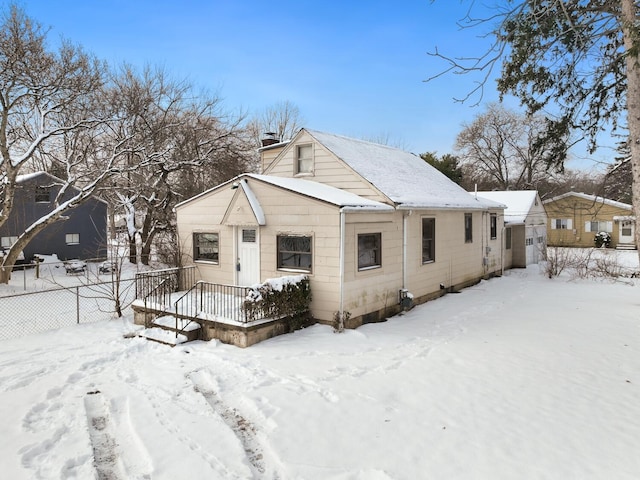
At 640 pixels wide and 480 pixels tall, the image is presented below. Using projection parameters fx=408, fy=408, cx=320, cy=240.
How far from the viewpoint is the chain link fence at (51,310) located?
1040cm

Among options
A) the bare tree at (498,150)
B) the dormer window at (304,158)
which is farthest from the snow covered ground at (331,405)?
the bare tree at (498,150)

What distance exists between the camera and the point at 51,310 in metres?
12.4

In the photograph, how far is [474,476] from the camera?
13.9ft

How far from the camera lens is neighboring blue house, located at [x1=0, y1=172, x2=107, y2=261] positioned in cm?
2239

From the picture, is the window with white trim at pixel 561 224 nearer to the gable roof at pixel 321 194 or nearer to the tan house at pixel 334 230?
the tan house at pixel 334 230

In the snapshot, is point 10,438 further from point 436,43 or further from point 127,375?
point 436,43

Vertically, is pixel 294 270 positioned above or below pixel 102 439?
above

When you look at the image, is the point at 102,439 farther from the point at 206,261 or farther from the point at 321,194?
the point at 206,261

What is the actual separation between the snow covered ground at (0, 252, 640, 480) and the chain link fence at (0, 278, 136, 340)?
3.50ft

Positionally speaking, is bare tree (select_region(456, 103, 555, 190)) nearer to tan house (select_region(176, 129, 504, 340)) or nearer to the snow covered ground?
tan house (select_region(176, 129, 504, 340))

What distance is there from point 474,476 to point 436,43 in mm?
6265

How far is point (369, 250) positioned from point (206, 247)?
5.03 m

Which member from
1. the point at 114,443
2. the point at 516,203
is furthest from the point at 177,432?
the point at 516,203

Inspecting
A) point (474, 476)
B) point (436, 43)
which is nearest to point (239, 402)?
point (474, 476)
